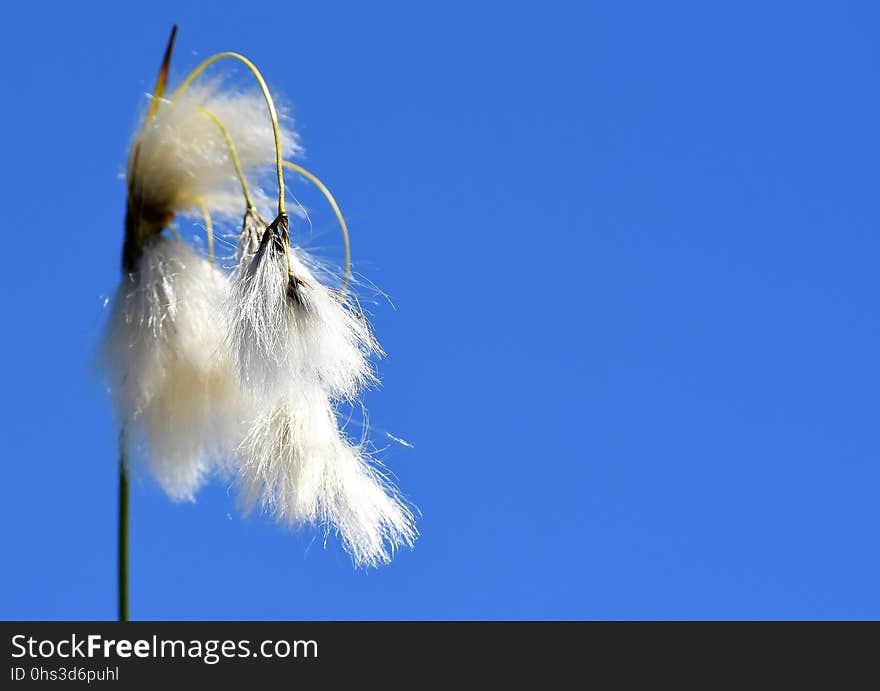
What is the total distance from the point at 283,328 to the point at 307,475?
52 cm

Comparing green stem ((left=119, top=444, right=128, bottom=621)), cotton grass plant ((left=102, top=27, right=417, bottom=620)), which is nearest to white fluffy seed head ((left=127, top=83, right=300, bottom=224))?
cotton grass plant ((left=102, top=27, right=417, bottom=620))

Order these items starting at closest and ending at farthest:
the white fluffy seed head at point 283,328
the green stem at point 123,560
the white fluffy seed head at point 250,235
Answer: the green stem at point 123,560
the white fluffy seed head at point 283,328
the white fluffy seed head at point 250,235

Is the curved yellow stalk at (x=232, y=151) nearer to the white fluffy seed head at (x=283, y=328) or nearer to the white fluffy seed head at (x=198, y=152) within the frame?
the white fluffy seed head at (x=198, y=152)

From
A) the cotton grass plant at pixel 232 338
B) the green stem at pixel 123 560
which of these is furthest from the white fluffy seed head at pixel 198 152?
the green stem at pixel 123 560

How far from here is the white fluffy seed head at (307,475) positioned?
3.57 metres

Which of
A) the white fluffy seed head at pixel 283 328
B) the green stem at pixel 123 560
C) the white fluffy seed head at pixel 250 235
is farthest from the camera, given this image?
the white fluffy seed head at pixel 250 235

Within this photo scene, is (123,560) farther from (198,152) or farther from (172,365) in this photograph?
(198,152)

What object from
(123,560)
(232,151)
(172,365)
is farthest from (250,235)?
(123,560)

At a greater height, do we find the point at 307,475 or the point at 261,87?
the point at 261,87

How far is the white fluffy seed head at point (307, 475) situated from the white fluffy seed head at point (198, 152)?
2.04ft

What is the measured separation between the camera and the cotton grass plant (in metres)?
3.29

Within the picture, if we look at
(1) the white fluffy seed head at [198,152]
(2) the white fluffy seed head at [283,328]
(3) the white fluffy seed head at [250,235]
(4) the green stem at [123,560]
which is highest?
(1) the white fluffy seed head at [198,152]

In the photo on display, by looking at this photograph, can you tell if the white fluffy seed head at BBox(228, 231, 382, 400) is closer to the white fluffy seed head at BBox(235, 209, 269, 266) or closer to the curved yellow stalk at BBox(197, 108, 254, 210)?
the white fluffy seed head at BBox(235, 209, 269, 266)

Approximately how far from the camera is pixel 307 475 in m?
3.58
